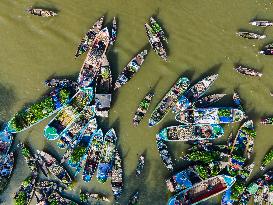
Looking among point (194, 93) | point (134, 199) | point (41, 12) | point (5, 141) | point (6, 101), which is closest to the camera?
point (5, 141)

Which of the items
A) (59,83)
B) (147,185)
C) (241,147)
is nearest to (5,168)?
(59,83)

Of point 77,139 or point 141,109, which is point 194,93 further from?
point 77,139

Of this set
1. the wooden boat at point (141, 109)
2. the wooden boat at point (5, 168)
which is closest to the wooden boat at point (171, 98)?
A: the wooden boat at point (141, 109)

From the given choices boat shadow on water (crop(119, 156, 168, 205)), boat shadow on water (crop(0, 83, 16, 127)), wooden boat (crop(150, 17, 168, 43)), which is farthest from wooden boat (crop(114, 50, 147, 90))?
boat shadow on water (crop(0, 83, 16, 127))

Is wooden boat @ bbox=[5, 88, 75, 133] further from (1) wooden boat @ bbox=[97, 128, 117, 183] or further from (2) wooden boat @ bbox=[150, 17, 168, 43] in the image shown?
(2) wooden boat @ bbox=[150, 17, 168, 43]

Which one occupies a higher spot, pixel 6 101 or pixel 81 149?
pixel 6 101

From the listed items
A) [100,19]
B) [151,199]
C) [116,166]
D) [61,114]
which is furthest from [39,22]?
[151,199]

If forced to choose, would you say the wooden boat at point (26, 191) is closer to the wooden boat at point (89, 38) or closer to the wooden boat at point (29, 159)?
the wooden boat at point (29, 159)
